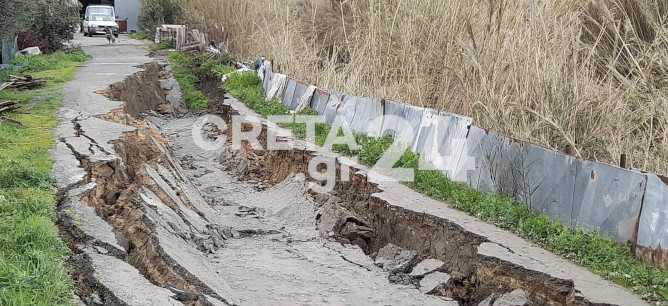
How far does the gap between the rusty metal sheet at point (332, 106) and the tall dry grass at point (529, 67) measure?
32 centimetres

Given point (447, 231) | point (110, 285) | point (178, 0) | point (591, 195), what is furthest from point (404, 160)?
point (178, 0)

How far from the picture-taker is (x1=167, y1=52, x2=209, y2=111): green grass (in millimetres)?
17447

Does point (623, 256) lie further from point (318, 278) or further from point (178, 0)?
point (178, 0)

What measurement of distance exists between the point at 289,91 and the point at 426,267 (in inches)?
323

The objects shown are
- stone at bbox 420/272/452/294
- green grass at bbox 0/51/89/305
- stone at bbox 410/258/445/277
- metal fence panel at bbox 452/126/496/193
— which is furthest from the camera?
metal fence panel at bbox 452/126/496/193

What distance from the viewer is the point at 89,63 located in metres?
20.5

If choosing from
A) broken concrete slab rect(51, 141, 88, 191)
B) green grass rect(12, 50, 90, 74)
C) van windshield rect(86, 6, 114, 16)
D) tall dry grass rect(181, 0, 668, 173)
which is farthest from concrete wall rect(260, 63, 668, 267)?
van windshield rect(86, 6, 114, 16)

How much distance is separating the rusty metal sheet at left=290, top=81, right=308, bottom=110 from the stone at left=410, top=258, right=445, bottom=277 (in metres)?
7.15

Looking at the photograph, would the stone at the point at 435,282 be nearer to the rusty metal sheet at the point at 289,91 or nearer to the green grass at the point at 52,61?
the rusty metal sheet at the point at 289,91

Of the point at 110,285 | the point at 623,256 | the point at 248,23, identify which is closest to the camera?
the point at 110,285

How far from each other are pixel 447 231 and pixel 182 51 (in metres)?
19.6

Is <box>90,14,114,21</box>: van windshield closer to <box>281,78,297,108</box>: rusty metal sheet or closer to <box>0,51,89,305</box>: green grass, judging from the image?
<box>281,78,297,108</box>: rusty metal sheet

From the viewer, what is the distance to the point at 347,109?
1139cm

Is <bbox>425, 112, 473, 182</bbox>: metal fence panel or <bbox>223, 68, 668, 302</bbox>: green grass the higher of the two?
<bbox>425, 112, 473, 182</bbox>: metal fence panel
